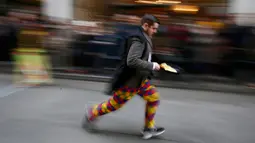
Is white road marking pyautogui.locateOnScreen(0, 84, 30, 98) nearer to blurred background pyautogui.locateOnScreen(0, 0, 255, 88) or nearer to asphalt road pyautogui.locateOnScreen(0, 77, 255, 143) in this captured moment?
asphalt road pyautogui.locateOnScreen(0, 77, 255, 143)

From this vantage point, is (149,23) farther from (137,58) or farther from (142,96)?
(142,96)

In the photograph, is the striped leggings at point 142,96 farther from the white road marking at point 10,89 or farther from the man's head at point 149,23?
the white road marking at point 10,89

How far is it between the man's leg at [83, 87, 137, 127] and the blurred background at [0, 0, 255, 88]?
3.04 meters

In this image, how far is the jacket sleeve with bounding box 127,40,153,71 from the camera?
409 cm

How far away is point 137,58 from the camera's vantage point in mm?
4121

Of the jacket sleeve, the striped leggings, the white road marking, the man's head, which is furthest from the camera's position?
the white road marking

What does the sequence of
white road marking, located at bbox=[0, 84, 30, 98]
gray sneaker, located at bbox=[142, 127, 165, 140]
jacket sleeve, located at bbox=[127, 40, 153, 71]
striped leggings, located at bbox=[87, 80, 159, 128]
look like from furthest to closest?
1. white road marking, located at bbox=[0, 84, 30, 98]
2. gray sneaker, located at bbox=[142, 127, 165, 140]
3. striped leggings, located at bbox=[87, 80, 159, 128]
4. jacket sleeve, located at bbox=[127, 40, 153, 71]

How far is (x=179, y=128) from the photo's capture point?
199 inches

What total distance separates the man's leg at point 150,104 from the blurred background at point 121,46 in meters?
3.17

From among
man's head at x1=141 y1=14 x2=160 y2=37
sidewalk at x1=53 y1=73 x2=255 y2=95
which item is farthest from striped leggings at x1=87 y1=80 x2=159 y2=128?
sidewalk at x1=53 y1=73 x2=255 y2=95

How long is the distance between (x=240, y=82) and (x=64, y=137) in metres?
4.56

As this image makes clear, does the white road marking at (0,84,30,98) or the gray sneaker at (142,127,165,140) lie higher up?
the gray sneaker at (142,127,165,140)

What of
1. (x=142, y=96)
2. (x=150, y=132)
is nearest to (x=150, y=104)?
(x=142, y=96)

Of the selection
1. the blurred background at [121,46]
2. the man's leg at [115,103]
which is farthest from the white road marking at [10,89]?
the man's leg at [115,103]
